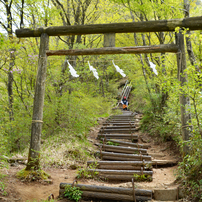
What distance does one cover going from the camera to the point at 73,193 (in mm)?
3576

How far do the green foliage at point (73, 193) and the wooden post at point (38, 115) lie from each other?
122 cm

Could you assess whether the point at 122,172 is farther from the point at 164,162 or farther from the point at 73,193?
the point at 164,162

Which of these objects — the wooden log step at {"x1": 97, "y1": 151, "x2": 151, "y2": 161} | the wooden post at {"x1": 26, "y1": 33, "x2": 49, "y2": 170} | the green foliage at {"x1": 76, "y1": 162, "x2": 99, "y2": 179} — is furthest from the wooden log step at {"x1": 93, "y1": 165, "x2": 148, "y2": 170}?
the wooden post at {"x1": 26, "y1": 33, "x2": 49, "y2": 170}

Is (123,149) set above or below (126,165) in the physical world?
above

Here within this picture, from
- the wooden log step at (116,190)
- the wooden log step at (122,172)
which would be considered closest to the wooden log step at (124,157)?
the wooden log step at (122,172)

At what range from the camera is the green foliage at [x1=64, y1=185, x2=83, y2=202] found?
139 inches

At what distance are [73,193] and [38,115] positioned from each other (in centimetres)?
215

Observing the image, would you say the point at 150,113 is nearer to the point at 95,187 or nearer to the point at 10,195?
the point at 95,187

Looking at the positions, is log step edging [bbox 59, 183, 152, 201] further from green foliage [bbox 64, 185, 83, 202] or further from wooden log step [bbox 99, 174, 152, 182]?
wooden log step [bbox 99, 174, 152, 182]

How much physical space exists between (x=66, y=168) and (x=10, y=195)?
7.59 feet

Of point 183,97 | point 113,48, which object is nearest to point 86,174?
point 183,97

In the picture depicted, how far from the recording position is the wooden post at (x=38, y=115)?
14.6 feet

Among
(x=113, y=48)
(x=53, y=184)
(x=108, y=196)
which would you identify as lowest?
(x=53, y=184)

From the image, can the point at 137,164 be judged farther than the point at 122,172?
Yes
